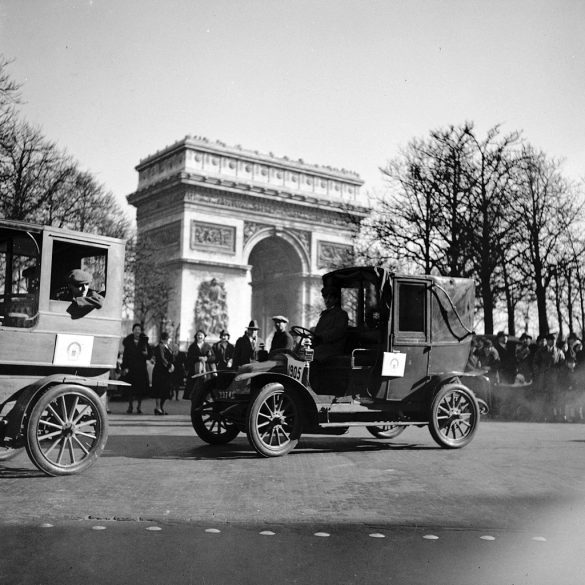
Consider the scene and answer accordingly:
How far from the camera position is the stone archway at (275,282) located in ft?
170

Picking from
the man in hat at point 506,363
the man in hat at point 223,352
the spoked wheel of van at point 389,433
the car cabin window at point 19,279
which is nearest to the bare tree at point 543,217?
the man in hat at point 506,363

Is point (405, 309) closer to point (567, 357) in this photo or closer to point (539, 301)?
point (567, 357)

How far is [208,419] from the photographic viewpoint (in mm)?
9047

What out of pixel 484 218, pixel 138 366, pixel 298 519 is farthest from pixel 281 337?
pixel 484 218

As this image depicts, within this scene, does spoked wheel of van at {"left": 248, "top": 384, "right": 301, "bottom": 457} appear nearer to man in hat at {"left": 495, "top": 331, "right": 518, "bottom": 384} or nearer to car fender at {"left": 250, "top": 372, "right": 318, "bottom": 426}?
car fender at {"left": 250, "top": 372, "right": 318, "bottom": 426}

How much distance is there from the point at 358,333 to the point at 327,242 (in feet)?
144

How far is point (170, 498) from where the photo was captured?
5.58 metres

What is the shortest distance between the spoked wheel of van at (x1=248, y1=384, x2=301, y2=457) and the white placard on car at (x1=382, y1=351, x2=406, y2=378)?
3.98 feet

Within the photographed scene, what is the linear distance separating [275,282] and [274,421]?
46495 mm

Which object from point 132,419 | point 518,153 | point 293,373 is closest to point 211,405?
point 293,373

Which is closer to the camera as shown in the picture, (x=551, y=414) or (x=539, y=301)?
(x=551, y=414)

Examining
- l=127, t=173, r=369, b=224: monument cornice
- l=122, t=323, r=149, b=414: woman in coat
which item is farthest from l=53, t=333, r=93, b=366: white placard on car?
l=127, t=173, r=369, b=224: monument cornice

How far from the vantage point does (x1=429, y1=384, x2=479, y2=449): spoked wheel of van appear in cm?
888

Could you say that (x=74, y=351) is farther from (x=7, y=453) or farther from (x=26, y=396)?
(x=7, y=453)
